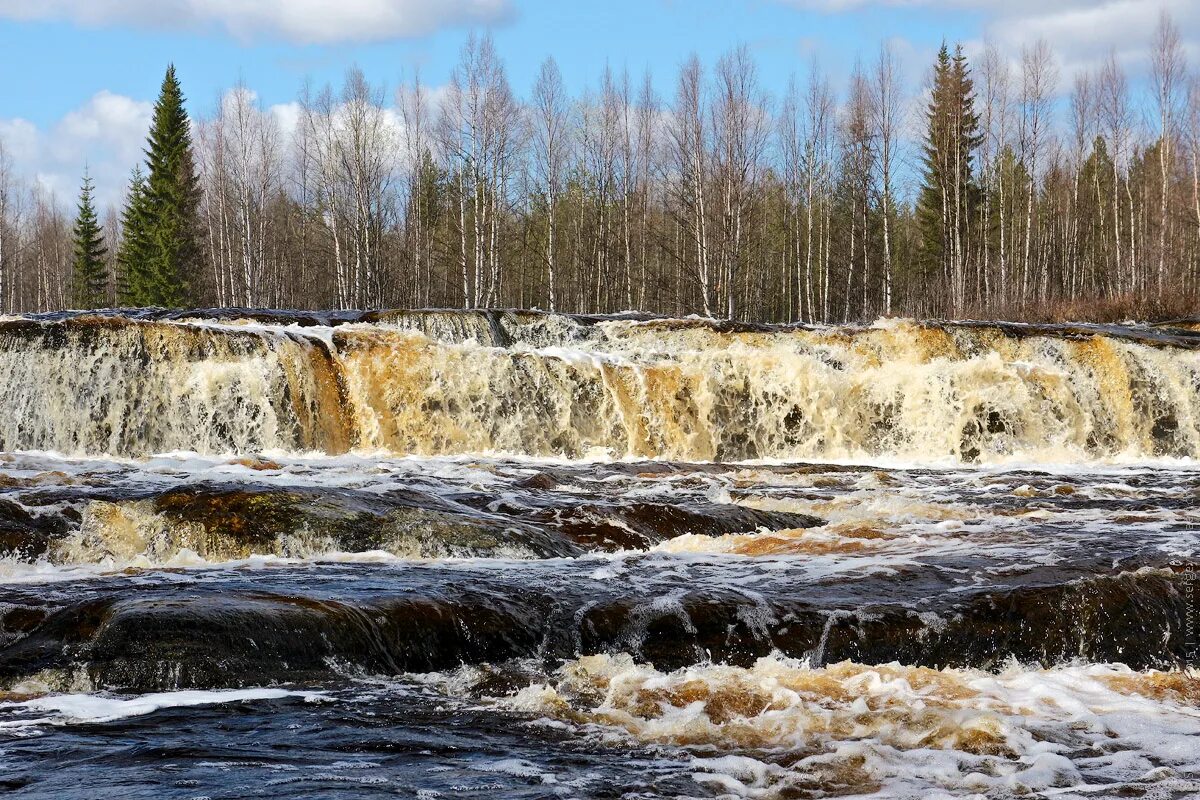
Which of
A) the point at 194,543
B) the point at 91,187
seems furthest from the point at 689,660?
the point at 91,187

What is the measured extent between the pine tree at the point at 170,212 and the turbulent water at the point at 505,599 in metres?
27.1

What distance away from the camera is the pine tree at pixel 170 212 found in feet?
131

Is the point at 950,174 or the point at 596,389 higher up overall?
the point at 950,174

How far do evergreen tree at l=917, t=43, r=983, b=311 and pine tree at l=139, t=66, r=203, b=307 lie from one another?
25424 mm

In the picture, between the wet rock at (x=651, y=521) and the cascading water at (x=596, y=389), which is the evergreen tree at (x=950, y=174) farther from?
the wet rock at (x=651, y=521)

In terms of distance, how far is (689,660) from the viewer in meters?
5.20

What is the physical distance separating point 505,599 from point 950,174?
110 ft

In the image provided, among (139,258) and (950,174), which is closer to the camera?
(950,174)

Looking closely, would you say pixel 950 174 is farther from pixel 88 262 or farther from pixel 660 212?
pixel 88 262

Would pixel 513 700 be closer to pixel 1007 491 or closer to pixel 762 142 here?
pixel 1007 491

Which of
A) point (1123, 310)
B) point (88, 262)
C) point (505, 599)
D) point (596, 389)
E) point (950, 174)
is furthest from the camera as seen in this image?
point (88, 262)

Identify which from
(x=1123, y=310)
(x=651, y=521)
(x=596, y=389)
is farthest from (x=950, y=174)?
(x=651, y=521)

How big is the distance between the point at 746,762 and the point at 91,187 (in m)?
50.5

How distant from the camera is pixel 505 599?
5793mm
